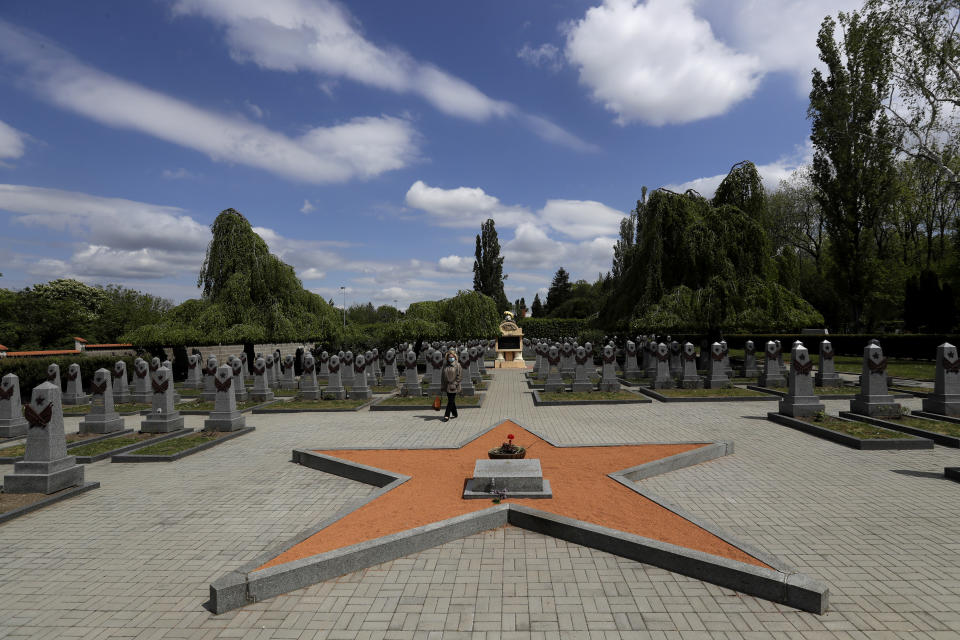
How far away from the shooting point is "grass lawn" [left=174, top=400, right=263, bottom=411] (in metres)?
14.3

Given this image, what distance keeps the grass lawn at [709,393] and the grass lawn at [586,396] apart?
1139mm

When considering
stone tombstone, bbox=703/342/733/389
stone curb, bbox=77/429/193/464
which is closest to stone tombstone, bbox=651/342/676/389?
stone tombstone, bbox=703/342/733/389

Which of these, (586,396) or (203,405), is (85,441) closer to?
(203,405)

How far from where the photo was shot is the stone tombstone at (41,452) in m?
6.86

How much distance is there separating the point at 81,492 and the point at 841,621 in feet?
31.5

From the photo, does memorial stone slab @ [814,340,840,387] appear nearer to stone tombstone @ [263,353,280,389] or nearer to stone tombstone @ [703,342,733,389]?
stone tombstone @ [703,342,733,389]

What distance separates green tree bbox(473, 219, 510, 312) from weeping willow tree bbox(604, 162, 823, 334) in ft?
87.5

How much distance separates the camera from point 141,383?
51.9 ft

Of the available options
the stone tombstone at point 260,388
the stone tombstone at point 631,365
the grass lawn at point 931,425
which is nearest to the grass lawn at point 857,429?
the grass lawn at point 931,425

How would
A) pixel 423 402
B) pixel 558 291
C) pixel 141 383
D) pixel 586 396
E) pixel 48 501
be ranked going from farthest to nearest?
1. pixel 558 291
2. pixel 141 383
3. pixel 586 396
4. pixel 423 402
5. pixel 48 501

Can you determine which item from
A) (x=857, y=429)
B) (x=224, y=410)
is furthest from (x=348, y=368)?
(x=857, y=429)

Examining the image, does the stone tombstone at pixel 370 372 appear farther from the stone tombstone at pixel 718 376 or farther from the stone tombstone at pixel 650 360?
the stone tombstone at pixel 718 376

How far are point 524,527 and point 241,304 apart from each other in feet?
64.5

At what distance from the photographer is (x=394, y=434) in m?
10.6
